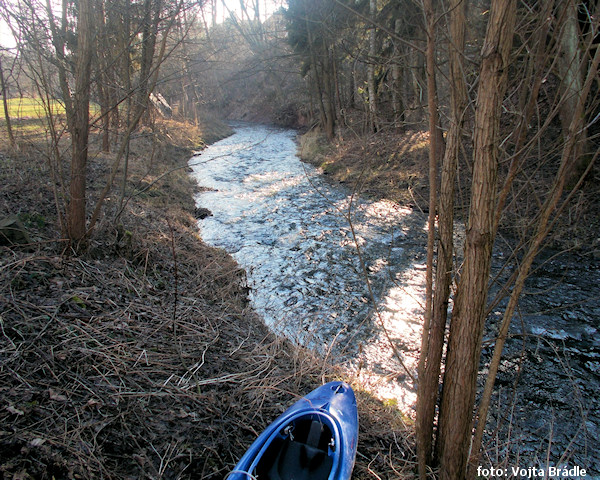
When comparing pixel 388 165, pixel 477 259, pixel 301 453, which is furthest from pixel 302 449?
pixel 388 165

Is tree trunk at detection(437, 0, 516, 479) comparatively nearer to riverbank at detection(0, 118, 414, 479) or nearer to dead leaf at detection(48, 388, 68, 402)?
riverbank at detection(0, 118, 414, 479)

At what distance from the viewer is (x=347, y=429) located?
289 cm

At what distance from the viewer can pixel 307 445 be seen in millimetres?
2809

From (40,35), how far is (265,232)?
17.6ft

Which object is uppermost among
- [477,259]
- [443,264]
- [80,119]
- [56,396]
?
[80,119]

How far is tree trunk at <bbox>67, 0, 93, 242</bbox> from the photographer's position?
3921 millimetres

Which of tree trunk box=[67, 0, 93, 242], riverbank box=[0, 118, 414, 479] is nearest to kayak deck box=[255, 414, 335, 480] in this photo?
riverbank box=[0, 118, 414, 479]

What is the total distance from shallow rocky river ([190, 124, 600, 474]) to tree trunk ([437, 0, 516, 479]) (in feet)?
0.90

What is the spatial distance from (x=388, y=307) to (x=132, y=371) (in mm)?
3670

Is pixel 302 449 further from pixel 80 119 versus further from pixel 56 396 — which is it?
pixel 80 119

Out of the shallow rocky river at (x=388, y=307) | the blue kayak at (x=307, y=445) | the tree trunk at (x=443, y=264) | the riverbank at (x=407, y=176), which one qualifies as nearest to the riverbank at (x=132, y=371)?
the blue kayak at (x=307, y=445)

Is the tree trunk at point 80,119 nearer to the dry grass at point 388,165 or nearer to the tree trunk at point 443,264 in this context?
the tree trunk at point 443,264

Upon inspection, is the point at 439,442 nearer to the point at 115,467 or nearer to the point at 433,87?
the point at 115,467

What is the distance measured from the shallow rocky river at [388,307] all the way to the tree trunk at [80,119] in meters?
1.55
